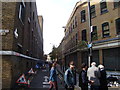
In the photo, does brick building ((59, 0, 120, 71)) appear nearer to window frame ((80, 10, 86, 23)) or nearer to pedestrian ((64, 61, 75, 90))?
window frame ((80, 10, 86, 23))

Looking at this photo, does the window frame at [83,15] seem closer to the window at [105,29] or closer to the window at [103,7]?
the window at [103,7]

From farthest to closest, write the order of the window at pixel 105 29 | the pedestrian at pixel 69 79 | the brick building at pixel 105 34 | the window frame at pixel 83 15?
1. the window frame at pixel 83 15
2. the window at pixel 105 29
3. the brick building at pixel 105 34
4. the pedestrian at pixel 69 79

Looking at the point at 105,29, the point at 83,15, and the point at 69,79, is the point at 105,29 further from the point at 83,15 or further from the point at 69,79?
the point at 69,79

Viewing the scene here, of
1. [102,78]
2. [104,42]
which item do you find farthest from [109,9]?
[102,78]

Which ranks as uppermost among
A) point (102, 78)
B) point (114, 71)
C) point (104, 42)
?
point (104, 42)

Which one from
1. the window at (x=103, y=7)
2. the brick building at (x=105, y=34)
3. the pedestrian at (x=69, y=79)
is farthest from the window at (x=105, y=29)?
the pedestrian at (x=69, y=79)

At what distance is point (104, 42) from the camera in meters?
13.4

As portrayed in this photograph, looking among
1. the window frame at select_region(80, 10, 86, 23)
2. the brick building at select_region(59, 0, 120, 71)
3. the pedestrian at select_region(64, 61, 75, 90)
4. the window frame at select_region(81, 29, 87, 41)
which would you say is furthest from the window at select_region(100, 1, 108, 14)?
the pedestrian at select_region(64, 61, 75, 90)

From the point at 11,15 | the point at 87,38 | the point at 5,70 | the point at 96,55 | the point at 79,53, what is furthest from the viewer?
the point at 79,53

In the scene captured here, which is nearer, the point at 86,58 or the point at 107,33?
the point at 107,33

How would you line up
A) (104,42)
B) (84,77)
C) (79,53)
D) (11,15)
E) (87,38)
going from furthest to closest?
(79,53) < (87,38) < (104,42) < (11,15) < (84,77)

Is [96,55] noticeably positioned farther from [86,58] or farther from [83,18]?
[83,18]

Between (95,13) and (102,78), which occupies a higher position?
(95,13)

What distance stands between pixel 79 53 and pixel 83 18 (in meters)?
5.50
